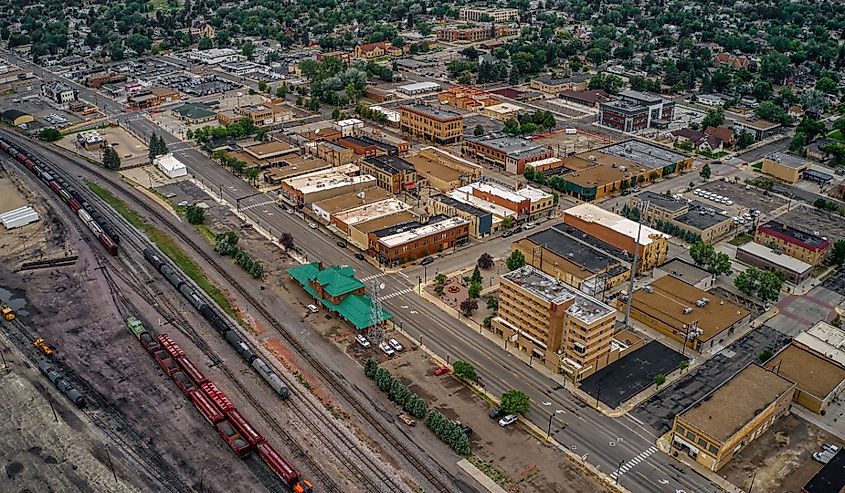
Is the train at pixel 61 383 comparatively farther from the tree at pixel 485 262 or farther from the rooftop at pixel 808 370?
the rooftop at pixel 808 370

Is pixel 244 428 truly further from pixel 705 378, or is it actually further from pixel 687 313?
pixel 687 313

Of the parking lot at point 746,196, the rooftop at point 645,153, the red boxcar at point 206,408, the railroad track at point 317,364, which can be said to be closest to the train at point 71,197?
the railroad track at point 317,364

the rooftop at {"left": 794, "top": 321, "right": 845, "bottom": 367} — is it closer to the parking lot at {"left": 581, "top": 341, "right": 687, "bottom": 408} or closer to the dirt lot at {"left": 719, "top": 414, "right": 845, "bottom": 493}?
the dirt lot at {"left": 719, "top": 414, "right": 845, "bottom": 493}

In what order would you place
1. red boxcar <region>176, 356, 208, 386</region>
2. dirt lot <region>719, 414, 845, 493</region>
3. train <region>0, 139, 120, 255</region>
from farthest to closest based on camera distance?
train <region>0, 139, 120, 255</region>
red boxcar <region>176, 356, 208, 386</region>
dirt lot <region>719, 414, 845, 493</region>

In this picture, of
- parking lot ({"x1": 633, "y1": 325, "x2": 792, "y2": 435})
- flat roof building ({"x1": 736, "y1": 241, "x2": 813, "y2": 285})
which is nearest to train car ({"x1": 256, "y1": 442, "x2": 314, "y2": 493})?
parking lot ({"x1": 633, "y1": 325, "x2": 792, "y2": 435})

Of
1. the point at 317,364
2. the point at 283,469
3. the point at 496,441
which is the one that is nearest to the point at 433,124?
the point at 317,364

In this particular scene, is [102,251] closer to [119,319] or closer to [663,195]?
[119,319]

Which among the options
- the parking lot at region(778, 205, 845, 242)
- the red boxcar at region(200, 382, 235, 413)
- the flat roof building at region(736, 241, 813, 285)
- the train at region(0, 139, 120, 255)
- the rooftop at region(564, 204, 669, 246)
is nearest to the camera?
the red boxcar at region(200, 382, 235, 413)
